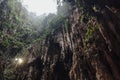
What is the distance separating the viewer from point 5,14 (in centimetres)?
3045

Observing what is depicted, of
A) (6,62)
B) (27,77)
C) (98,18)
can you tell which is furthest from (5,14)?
(98,18)

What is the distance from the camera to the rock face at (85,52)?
47.9ft

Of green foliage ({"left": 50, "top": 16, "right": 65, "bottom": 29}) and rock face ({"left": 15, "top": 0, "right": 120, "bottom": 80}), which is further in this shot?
green foliage ({"left": 50, "top": 16, "right": 65, "bottom": 29})

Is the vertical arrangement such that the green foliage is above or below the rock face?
above

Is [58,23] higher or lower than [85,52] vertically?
higher

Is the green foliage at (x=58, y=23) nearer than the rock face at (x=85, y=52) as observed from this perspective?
No

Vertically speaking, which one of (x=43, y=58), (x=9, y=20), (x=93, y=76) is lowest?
(x=93, y=76)

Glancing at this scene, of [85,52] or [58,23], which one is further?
[58,23]

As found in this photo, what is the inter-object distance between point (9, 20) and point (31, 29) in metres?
4.84

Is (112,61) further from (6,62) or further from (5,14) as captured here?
(5,14)

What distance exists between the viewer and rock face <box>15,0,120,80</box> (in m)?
14.6

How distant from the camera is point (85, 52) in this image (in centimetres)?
1653

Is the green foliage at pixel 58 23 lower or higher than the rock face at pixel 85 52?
higher

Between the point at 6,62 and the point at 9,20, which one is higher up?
the point at 9,20
